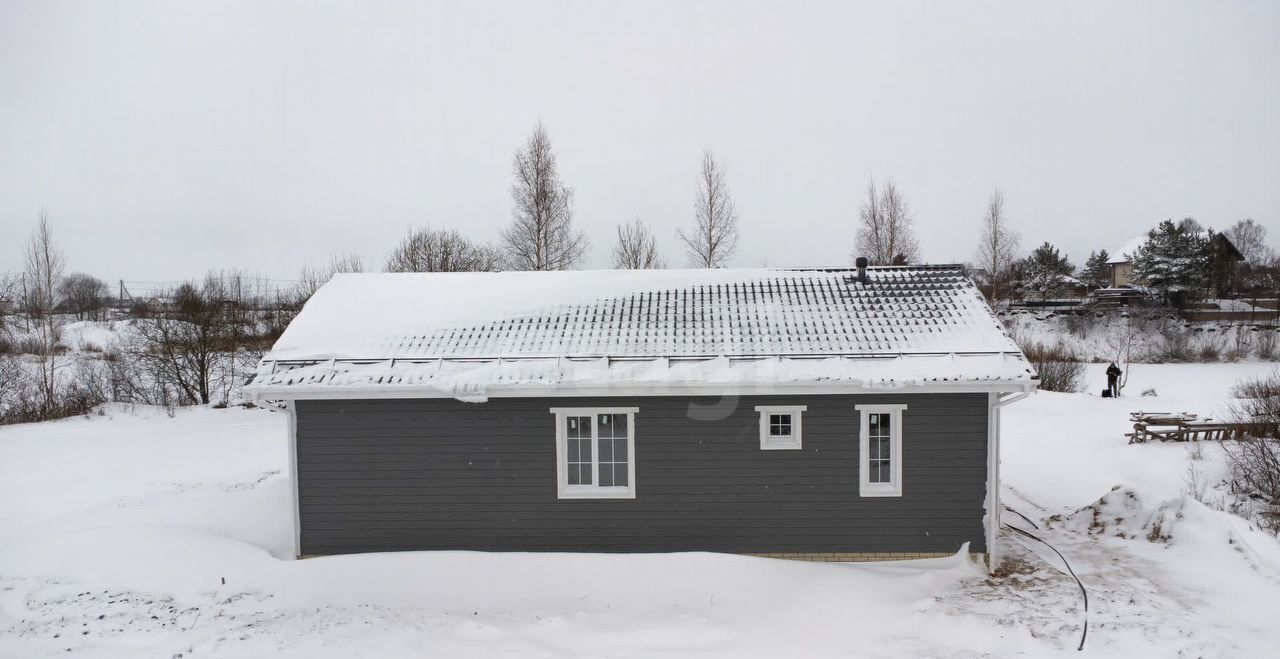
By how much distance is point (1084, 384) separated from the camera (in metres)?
26.7

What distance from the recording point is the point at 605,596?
24.1 feet

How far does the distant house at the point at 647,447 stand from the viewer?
810 cm

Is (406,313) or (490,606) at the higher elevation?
(406,313)

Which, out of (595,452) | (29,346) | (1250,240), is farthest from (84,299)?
(1250,240)

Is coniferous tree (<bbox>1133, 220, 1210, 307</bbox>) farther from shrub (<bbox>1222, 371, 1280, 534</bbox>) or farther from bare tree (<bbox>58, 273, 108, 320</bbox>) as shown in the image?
bare tree (<bbox>58, 273, 108, 320</bbox>)

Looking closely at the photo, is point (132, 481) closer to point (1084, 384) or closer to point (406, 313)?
point (406, 313)

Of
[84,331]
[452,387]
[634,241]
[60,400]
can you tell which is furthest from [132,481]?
[84,331]

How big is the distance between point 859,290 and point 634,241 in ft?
65.9

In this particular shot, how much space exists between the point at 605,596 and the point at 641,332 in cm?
362

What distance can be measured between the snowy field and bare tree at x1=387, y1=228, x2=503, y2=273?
58.0ft

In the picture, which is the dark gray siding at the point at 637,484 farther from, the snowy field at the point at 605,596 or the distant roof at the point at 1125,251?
the distant roof at the point at 1125,251

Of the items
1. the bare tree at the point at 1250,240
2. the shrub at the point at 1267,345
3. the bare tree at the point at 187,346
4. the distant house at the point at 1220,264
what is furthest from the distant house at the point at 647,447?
the bare tree at the point at 1250,240

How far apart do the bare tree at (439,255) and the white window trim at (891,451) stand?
73.2 ft

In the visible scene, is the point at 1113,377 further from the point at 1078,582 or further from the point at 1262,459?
the point at 1078,582
